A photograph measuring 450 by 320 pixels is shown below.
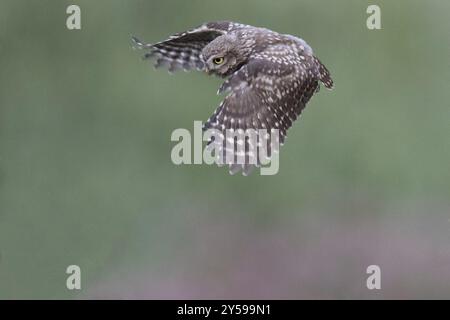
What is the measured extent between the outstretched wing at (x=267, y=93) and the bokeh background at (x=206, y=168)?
265 centimetres

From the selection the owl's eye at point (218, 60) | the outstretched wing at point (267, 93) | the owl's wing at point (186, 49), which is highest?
the owl's wing at point (186, 49)

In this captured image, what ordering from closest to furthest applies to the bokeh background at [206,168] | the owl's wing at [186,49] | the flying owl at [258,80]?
the flying owl at [258,80] < the owl's wing at [186,49] < the bokeh background at [206,168]

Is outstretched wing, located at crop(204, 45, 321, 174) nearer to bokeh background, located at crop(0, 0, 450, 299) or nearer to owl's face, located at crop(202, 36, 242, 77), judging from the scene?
owl's face, located at crop(202, 36, 242, 77)

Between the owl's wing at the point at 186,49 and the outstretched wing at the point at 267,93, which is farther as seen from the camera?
the owl's wing at the point at 186,49

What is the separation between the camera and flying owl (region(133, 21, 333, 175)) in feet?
19.7

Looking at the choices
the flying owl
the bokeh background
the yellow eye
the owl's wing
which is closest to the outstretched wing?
the flying owl

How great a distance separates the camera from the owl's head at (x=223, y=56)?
6.06 m

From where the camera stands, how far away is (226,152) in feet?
19.2

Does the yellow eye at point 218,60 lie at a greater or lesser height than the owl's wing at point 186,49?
lesser

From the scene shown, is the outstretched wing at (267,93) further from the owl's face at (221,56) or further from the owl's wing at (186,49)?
the owl's wing at (186,49)

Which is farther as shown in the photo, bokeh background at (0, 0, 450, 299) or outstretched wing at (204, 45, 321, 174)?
bokeh background at (0, 0, 450, 299)

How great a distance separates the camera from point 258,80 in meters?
6.06

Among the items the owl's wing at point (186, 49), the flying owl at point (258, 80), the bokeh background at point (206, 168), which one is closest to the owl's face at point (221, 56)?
the flying owl at point (258, 80)

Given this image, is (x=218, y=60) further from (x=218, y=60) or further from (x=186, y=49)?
(x=186, y=49)
